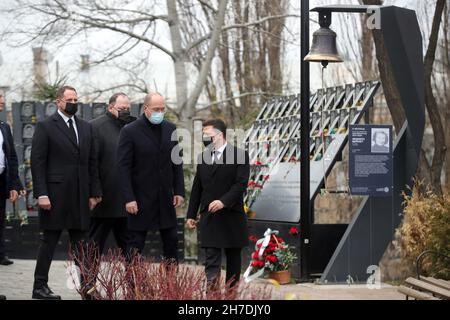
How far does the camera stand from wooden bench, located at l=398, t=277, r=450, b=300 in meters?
9.12

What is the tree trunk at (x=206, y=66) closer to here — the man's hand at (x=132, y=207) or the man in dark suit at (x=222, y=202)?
the man in dark suit at (x=222, y=202)

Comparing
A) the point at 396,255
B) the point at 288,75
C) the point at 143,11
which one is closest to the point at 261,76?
the point at 288,75

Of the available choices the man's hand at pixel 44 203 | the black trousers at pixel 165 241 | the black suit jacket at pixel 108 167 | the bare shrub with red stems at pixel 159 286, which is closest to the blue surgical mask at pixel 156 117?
the black suit jacket at pixel 108 167

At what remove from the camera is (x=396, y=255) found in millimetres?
15312

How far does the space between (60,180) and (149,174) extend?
889 mm

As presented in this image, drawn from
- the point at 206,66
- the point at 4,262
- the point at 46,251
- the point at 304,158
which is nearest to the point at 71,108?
the point at 46,251

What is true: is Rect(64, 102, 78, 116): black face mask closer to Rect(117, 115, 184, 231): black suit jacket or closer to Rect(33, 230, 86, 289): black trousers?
Rect(117, 115, 184, 231): black suit jacket

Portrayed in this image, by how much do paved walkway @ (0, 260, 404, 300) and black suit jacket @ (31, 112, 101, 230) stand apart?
0.91m

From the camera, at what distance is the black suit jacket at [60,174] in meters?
10.8

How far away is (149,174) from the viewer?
426 inches

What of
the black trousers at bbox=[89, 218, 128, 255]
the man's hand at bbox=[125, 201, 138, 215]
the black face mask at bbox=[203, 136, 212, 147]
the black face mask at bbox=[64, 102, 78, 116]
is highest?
the black face mask at bbox=[64, 102, 78, 116]

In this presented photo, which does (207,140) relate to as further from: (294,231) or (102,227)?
(294,231)

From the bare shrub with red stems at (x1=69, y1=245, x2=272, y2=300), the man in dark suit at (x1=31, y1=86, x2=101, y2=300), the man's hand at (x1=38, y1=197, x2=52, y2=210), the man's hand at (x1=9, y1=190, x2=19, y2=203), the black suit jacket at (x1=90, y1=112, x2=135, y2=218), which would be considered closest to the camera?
the bare shrub with red stems at (x1=69, y1=245, x2=272, y2=300)

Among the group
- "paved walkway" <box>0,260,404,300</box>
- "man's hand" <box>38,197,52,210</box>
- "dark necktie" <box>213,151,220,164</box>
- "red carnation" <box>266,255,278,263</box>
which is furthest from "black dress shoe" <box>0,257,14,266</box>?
"dark necktie" <box>213,151,220,164</box>
